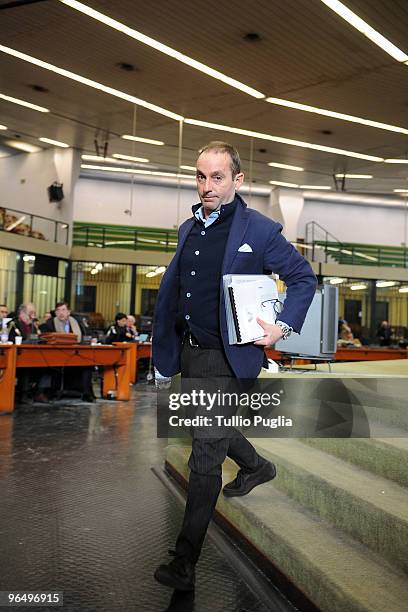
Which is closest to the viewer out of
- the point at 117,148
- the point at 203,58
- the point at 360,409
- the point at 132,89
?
the point at 360,409

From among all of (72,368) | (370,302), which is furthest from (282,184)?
(72,368)

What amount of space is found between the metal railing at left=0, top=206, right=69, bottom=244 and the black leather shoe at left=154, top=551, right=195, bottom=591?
13906 mm

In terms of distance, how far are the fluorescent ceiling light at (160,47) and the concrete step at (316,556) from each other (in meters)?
7.65

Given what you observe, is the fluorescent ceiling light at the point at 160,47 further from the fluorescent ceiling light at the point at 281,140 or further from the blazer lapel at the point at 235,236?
the blazer lapel at the point at 235,236

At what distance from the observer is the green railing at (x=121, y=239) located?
60.4 feet

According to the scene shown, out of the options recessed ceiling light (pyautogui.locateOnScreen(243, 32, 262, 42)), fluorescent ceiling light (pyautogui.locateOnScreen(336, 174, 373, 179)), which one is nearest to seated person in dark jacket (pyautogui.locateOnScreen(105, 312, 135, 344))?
recessed ceiling light (pyautogui.locateOnScreen(243, 32, 262, 42))

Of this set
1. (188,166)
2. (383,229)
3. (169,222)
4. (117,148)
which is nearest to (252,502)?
(117,148)

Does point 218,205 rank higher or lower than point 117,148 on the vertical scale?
lower

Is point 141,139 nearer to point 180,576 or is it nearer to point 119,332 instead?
point 119,332

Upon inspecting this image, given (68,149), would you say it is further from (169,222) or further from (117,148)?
(169,222)

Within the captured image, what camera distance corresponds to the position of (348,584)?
1.91m

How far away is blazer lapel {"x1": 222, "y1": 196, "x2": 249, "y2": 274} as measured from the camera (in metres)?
2.07

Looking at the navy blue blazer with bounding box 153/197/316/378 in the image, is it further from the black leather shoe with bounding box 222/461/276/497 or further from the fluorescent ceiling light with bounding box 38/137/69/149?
the fluorescent ceiling light with bounding box 38/137/69/149

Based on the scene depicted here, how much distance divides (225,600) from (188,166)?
16.8 m
